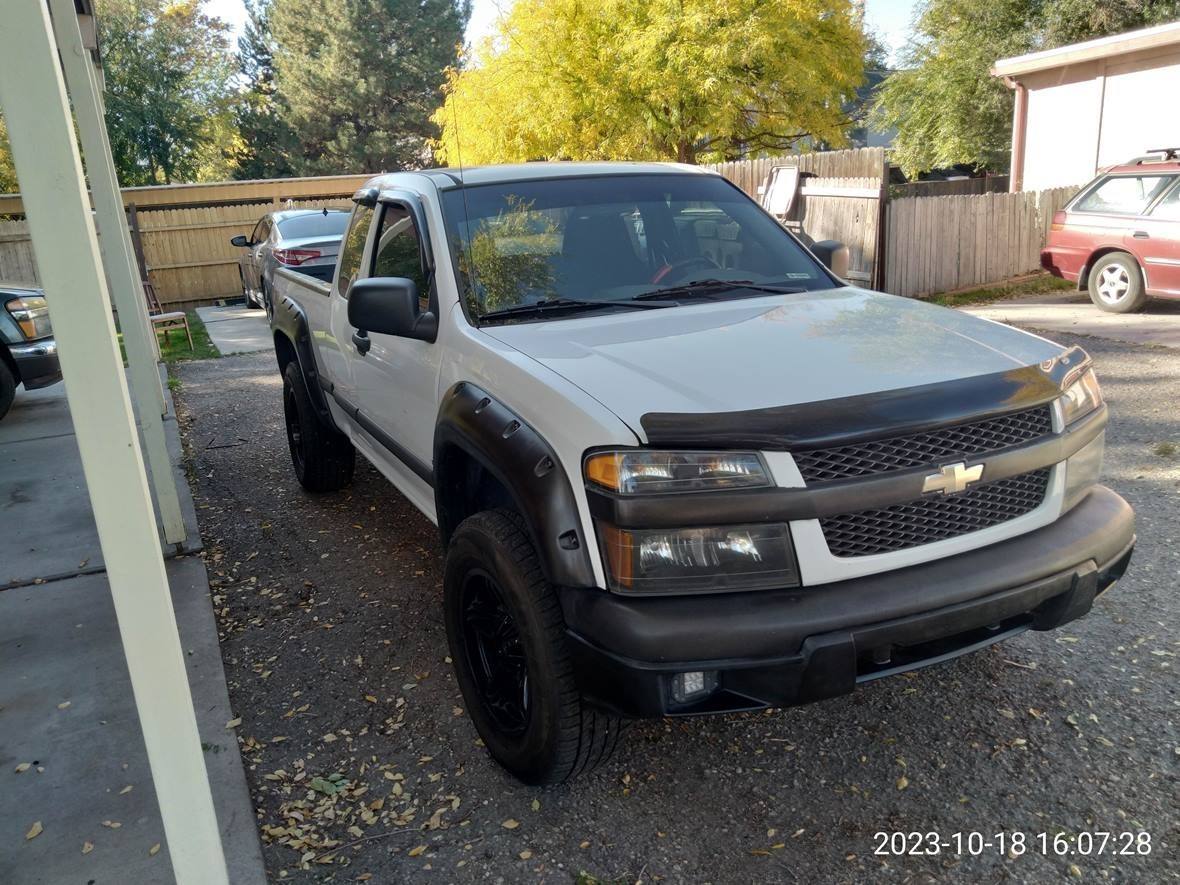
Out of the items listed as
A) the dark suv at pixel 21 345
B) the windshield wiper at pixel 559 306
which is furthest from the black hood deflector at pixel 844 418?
the dark suv at pixel 21 345

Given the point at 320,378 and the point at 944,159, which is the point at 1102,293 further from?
the point at 944,159

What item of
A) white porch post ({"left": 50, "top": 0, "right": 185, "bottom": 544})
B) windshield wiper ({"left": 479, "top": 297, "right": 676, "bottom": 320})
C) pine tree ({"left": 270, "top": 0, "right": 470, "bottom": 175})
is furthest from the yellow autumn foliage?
pine tree ({"left": 270, "top": 0, "right": 470, "bottom": 175})

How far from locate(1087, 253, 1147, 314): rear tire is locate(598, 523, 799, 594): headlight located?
9.79 metres

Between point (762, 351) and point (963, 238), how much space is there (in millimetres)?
10944

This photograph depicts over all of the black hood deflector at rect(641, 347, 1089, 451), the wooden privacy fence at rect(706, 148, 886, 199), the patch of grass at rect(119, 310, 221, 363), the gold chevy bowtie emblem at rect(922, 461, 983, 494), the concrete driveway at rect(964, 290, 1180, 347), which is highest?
the wooden privacy fence at rect(706, 148, 886, 199)

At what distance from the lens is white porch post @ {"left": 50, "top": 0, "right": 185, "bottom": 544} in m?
4.79

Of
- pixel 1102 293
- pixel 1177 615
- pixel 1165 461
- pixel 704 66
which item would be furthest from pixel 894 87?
pixel 1177 615

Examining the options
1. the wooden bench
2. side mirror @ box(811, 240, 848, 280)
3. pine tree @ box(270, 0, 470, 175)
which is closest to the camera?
side mirror @ box(811, 240, 848, 280)

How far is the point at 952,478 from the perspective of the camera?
2.50 metres

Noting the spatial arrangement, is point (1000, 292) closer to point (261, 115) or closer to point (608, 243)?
point (608, 243)

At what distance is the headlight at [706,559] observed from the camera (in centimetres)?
237

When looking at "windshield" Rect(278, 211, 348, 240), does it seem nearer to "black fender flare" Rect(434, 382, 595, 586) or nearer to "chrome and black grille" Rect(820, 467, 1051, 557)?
"black fender flare" Rect(434, 382, 595, 586)

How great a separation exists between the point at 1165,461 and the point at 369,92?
3714cm

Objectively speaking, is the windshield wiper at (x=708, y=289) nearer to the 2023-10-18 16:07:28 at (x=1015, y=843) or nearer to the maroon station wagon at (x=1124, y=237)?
the 2023-10-18 16:07:28 at (x=1015, y=843)
